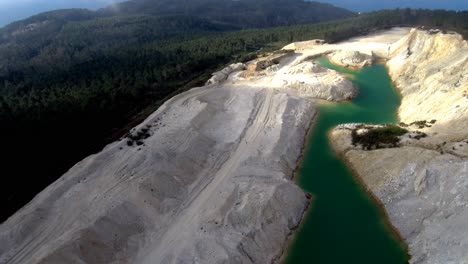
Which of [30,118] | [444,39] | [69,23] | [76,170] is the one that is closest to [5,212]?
[76,170]

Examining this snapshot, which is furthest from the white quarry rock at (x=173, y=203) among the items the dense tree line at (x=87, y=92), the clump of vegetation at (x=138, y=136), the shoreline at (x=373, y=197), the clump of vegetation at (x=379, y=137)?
the clump of vegetation at (x=379, y=137)

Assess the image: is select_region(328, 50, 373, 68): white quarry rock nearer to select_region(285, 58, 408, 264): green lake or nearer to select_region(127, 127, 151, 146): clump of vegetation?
select_region(285, 58, 408, 264): green lake

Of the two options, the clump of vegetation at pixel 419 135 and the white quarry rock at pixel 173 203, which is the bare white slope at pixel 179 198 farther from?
the clump of vegetation at pixel 419 135

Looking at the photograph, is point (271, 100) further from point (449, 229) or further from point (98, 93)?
point (449, 229)

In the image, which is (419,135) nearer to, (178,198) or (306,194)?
(306,194)

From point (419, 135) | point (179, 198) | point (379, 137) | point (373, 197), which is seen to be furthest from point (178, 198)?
point (419, 135)

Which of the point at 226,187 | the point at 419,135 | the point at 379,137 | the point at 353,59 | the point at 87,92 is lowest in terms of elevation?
the point at 226,187
